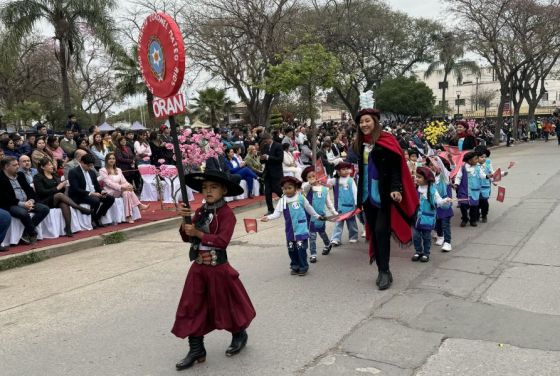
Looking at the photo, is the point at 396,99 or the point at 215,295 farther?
the point at 396,99

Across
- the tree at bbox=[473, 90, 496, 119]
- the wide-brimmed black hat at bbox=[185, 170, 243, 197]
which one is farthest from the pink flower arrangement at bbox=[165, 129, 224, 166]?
the tree at bbox=[473, 90, 496, 119]

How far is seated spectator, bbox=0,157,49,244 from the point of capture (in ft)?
28.0

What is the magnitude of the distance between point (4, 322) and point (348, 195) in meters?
4.55

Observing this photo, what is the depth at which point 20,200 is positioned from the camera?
8875 mm

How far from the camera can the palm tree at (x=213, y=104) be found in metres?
37.8

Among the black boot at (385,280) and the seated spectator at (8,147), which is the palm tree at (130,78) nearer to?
the seated spectator at (8,147)

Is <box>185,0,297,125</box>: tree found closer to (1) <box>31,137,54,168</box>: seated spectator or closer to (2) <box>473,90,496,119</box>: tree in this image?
(1) <box>31,137,54,168</box>: seated spectator

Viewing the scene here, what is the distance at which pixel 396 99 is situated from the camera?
50531 millimetres

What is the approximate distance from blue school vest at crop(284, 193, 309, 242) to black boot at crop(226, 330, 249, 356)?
2.18 meters

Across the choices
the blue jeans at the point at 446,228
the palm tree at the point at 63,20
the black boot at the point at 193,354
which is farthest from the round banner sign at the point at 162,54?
the palm tree at the point at 63,20

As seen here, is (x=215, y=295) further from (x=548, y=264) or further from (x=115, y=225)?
(x=115, y=225)

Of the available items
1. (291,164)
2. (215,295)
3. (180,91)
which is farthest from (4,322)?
(291,164)

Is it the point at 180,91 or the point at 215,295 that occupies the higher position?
the point at 180,91

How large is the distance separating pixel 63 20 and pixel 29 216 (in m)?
11.7
